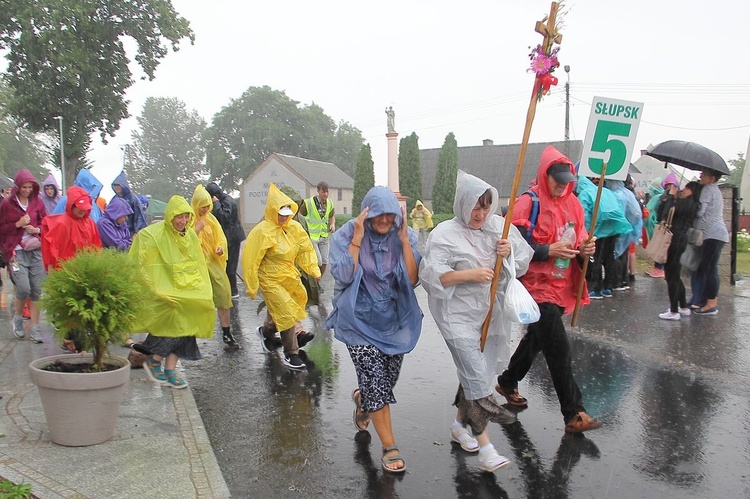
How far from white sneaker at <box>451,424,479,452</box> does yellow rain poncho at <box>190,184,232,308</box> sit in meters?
3.65

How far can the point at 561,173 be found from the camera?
481 centimetres

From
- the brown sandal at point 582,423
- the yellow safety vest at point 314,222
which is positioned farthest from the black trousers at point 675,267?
the yellow safety vest at point 314,222

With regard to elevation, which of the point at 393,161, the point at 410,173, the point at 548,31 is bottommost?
the point at 548,31

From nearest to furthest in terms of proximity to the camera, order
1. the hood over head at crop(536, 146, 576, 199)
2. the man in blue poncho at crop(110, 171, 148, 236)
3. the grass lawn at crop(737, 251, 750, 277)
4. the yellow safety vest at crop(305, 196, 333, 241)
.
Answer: the hood over head at crop(536, 146, 576, 199) < the man in blue poncho at crop(110, 171, 148, 236) < the yellow safety vest at crop(305, 196, 333, 241) < the grass lawn at crop(737, 251, 750, 277)

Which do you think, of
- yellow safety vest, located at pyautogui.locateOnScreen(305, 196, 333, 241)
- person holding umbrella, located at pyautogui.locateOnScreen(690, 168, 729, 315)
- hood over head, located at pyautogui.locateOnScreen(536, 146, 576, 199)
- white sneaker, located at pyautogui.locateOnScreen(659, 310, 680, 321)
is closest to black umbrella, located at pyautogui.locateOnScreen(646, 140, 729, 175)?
person holding umbrella, located at pyautogui.locateOnScreen(690, 168, 729, 315)

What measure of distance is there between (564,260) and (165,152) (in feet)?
369

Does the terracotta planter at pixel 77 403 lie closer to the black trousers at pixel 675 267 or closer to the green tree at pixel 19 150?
the black trousers at pixel 675 267

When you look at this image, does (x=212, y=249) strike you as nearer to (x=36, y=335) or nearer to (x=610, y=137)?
(x=36, y=335)

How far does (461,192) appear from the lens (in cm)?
428

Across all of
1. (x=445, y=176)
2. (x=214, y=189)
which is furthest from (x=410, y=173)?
Answer: (x=214, y=189)

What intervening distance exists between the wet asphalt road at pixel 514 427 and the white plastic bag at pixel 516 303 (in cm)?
97

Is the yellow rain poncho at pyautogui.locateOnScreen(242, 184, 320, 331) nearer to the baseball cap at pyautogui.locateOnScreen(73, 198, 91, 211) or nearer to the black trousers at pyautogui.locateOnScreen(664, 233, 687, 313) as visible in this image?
the baseball cap at pyautogui.locateOnScreen(73, 198, 91, 211)

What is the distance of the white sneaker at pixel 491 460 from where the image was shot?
13.2ft

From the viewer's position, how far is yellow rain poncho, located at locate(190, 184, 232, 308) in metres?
7.36
